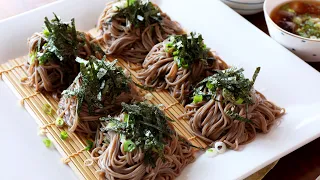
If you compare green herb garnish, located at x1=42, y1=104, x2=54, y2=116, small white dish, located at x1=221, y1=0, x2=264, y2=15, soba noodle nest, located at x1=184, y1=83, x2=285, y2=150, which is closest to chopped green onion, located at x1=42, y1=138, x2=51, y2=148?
green herb garnish, located at x1=42, y1=104, x2=54, y2=116

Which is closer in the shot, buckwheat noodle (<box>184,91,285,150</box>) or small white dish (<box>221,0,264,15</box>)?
buckwheat noodle (<box>184,91,285,150</box>)

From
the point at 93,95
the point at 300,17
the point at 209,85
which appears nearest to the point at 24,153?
the point at 93,95

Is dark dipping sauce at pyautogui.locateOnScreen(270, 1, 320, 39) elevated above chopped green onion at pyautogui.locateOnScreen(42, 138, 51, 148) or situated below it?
below

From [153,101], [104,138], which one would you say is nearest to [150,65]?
[153,101]

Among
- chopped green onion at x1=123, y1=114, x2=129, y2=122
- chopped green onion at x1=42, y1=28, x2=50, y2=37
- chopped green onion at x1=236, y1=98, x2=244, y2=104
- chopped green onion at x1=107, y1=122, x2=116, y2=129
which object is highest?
chopped green onion at x1=42, y1=28, x2=50, y2=37

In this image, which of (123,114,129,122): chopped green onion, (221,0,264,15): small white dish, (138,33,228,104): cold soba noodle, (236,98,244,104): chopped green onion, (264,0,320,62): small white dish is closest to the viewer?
(123,114,129,122): chopped green onion

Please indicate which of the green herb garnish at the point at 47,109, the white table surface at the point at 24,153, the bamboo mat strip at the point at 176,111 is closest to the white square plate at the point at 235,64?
the white table surface at the point at 24,153

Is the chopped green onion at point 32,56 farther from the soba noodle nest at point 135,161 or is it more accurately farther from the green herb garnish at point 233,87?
the green herb garnish at point 233,87

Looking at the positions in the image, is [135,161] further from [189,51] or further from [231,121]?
[189,51]

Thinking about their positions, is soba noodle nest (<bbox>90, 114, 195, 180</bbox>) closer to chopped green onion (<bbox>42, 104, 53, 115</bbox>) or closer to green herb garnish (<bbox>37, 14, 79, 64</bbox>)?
chopped green onion (<bbox>42, 104, 53, 115</bbox>)
